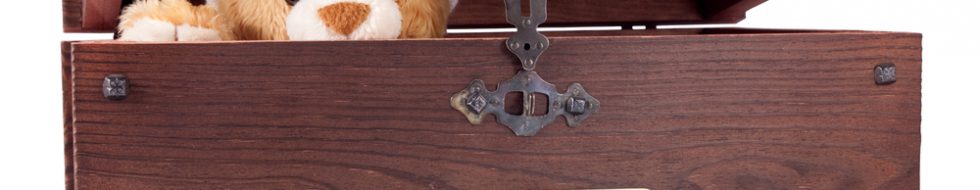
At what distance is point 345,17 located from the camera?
1591 mm

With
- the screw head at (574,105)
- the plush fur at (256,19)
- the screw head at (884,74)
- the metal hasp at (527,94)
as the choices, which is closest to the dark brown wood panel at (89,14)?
the plush fur at (256,19)

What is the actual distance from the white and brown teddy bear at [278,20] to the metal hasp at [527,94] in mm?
173

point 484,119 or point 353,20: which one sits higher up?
point 353,20

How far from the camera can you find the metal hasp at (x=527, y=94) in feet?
4.91

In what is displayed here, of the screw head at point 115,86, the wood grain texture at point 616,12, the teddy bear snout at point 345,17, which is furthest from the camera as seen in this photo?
the wood grain texture at point 616,12

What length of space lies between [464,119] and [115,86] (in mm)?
399

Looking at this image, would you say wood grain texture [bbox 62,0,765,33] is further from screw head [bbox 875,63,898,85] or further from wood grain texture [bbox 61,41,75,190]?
wood grain texture [bbox 61,41,75,190]

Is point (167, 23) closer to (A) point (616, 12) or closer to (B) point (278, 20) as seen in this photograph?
(B) point (278, 20)

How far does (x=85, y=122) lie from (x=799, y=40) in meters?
0.85

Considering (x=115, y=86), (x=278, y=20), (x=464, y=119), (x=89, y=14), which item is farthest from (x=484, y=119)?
(x=89, y=14)

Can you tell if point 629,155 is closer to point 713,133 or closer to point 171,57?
point 713,133

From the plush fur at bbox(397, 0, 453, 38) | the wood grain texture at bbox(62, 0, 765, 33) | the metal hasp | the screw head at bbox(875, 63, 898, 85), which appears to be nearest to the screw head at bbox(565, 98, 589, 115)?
the metal hasp

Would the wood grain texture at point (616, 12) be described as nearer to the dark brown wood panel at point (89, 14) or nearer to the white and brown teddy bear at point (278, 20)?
the white and brown teddy bear at point (278, 20)

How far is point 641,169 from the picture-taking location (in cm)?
157
